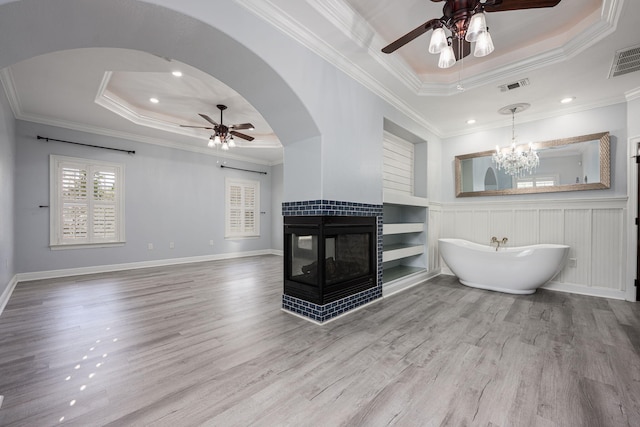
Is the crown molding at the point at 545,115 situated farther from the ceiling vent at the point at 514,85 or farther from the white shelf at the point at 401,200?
the white shelf at the point at 401,200

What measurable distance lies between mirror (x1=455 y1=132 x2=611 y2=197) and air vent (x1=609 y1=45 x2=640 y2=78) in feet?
3.16

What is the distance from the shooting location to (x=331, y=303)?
263cm

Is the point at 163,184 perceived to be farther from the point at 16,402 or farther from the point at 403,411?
the point at 403,411

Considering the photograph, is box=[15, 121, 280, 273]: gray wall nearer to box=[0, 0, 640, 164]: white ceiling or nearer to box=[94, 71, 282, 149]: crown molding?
box=[0, 0, 640, 164]: white ceiling

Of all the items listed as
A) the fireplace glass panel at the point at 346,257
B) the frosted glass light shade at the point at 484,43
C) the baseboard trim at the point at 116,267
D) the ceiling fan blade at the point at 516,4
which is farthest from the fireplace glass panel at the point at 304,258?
the baseboard trim at the point at 116,267

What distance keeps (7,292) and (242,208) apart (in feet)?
14.4

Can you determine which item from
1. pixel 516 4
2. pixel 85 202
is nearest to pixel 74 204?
pixel 85 202

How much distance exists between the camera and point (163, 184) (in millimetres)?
5816

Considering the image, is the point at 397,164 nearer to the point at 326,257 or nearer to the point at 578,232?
the point at 326,257

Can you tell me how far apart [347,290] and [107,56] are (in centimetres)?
354

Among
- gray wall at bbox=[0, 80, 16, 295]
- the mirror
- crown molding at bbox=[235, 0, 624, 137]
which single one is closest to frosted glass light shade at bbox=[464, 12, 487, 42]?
crown molding at bbox=[235, 0, 624, 137]

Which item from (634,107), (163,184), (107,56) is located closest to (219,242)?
(163,184)

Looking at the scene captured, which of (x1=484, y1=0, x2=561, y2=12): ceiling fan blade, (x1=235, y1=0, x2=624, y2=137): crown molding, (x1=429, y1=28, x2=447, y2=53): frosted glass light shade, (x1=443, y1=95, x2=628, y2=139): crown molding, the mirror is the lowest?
the mirror

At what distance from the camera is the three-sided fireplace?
260 centimetres
